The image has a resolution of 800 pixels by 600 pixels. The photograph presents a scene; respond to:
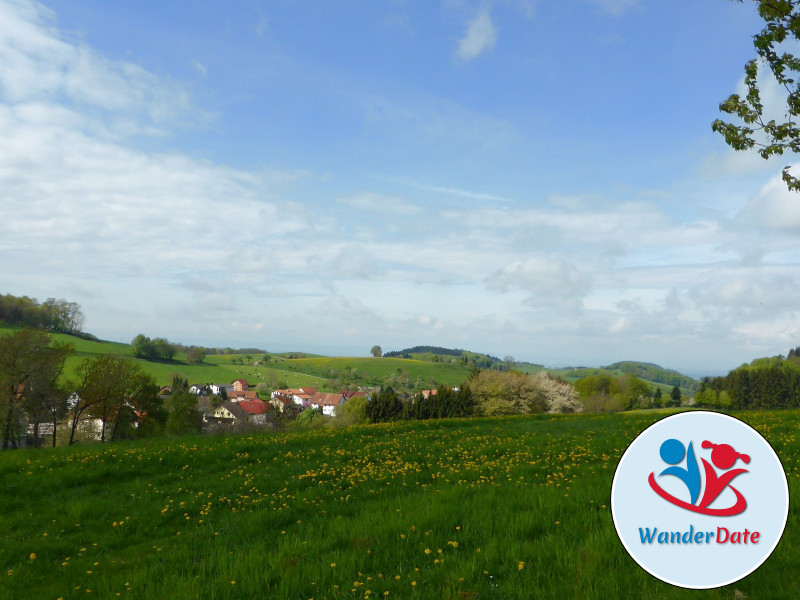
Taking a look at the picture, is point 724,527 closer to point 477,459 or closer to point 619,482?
point 619,482

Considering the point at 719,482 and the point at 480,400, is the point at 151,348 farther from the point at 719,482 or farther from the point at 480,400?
the point at 719,482

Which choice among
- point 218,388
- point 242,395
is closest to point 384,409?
point 242,395

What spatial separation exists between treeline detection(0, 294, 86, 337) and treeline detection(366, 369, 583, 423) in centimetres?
10482

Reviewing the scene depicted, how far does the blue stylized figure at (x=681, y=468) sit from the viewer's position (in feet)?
12.8

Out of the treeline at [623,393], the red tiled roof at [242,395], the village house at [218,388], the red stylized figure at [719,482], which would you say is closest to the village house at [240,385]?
the village house at [218,388]

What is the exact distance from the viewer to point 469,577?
497cm

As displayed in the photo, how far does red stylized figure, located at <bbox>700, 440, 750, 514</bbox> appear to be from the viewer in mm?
3795

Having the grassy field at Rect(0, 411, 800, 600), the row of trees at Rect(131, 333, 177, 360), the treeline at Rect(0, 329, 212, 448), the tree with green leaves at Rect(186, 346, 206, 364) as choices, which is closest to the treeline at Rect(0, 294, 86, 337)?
the row of trees at Rect(131, 333, 177, 360)

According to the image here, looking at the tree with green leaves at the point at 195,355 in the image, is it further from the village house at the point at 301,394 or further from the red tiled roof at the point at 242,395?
the village house at the point at 301,394

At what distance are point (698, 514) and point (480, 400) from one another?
254 ft

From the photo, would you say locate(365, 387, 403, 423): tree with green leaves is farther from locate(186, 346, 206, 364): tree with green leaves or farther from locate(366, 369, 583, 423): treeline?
locate(186, 346, 206, 364): tree with green leaves

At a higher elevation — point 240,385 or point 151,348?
point 151,348

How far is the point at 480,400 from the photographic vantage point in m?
78.9

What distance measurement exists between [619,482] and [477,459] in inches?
398
